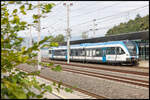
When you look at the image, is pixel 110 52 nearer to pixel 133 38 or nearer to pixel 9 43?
pixel 133 38

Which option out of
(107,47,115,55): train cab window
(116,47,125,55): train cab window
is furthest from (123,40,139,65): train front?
(107,47,115,55): train cab window

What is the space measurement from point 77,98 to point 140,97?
2.70 meters

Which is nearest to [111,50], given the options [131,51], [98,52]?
[131,51]

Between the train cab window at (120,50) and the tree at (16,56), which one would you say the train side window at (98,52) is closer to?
the train cab window at (120,50)

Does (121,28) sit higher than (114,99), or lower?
higher

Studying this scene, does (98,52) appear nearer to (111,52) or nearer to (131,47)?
(111,52)

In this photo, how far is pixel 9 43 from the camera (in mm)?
2381

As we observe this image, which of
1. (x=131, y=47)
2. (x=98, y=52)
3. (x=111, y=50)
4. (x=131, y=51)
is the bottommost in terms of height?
(x=98, y=52)

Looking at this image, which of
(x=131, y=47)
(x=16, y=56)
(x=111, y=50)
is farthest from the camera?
(x=111, y=50)

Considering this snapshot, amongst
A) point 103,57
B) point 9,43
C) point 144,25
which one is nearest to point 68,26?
point 103,57

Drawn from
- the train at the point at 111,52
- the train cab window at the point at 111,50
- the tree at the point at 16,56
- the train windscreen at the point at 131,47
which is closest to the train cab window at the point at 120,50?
the train at the point at 111,52

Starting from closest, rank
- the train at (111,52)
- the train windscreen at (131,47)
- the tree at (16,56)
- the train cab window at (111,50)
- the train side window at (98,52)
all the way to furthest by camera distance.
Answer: the tree at (16,56), the train at (111,52), the train windscreen at (131,47), the train cab window at (111,50), the train side window at (98,52)

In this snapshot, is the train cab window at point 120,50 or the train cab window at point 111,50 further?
the train cab window at point 111,50

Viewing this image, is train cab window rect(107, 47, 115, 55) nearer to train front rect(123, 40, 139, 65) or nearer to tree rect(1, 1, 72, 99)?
train front rect(123, 40, 139, 65)
